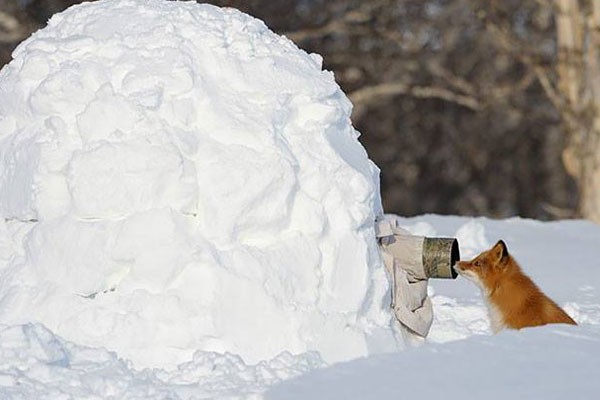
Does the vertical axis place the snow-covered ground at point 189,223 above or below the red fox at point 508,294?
above

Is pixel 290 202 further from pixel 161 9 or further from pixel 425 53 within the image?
pixel 425 53

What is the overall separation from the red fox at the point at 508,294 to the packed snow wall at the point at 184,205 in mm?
1389

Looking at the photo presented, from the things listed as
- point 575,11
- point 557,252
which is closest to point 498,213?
point 575,11

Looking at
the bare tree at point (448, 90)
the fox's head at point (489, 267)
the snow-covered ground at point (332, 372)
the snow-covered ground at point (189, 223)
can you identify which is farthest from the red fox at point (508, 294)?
the bare tree at point (448, 90)

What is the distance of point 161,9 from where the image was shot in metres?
7.71

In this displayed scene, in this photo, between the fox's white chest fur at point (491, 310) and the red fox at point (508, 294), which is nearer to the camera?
the red fox at point (508, 294)

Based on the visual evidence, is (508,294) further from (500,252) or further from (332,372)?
(332,372)

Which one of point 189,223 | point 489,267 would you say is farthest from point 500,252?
point 189,223

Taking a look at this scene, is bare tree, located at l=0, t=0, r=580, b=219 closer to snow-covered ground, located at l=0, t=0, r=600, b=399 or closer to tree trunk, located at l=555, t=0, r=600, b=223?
tree trunk, located at l=555, t=0, r=600, b=223

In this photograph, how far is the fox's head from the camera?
29.3ft

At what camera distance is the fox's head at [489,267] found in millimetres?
8945

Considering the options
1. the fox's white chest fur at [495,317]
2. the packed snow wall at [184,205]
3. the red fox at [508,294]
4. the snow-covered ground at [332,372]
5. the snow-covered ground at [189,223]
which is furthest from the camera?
the fox's white chest fur at [495,317]

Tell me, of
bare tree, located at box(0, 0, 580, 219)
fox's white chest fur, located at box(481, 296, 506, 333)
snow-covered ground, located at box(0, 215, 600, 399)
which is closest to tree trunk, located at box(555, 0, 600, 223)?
bare tree, located at box(0, 0, 580, 219)

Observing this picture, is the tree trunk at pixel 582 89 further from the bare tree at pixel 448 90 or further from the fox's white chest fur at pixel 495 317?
the fox's white chest fur at pixel 495 317
